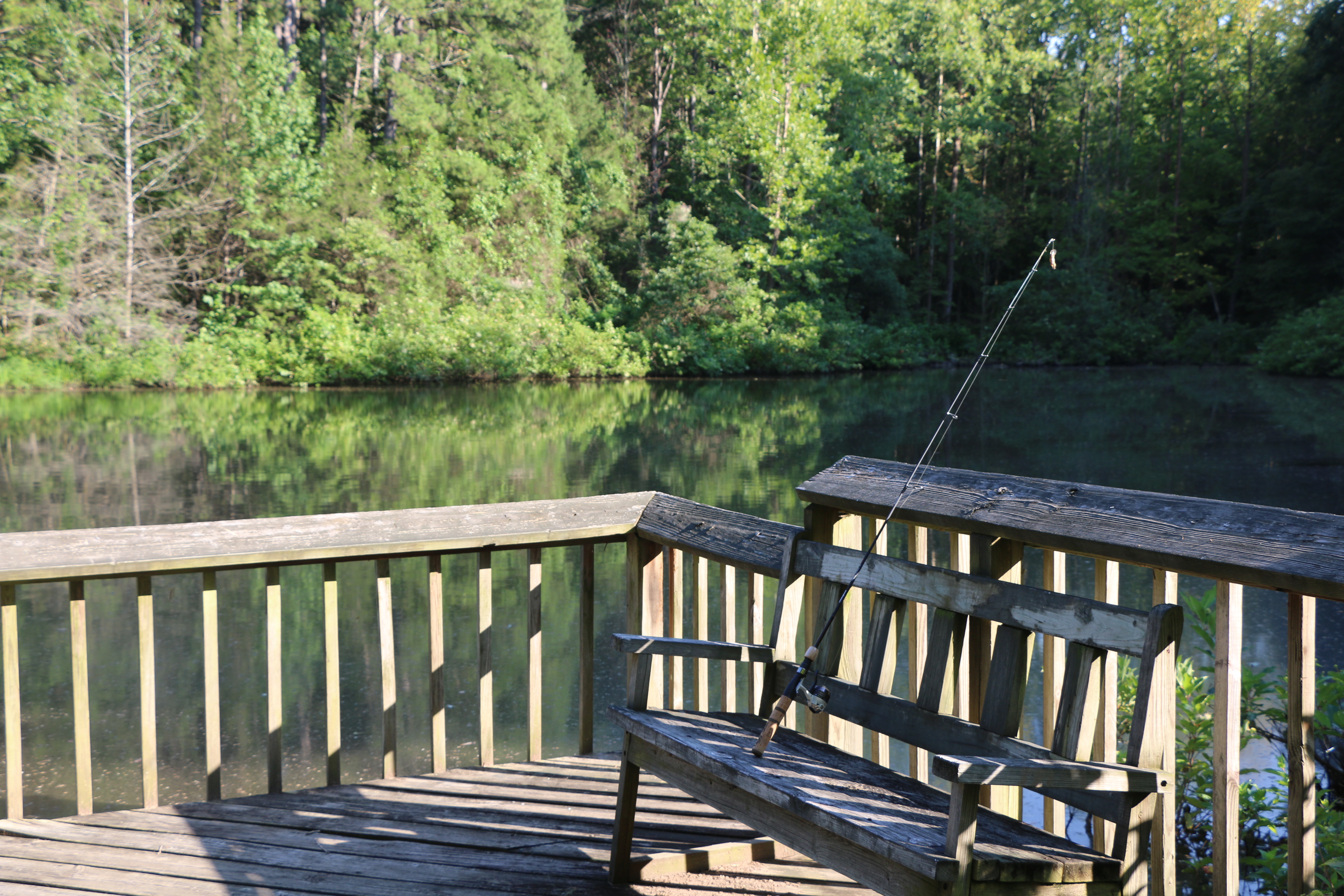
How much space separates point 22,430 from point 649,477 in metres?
9.40

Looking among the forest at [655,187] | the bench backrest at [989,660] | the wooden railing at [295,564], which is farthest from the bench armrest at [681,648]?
the forest at [655,187]

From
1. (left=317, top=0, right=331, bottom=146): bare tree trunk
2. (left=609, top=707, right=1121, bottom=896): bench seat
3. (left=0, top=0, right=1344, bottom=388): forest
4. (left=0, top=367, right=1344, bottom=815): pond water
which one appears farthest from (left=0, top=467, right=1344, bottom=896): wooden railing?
(left=317, top=0, right=331, bottom=146): bare tree trunk

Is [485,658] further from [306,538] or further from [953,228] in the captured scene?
[953,228]

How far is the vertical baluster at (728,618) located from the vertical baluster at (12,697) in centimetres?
171

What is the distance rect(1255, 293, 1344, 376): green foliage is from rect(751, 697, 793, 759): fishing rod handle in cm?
2807

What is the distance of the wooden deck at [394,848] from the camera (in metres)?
2.35

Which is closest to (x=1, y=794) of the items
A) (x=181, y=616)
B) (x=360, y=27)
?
(x=181, y=616)

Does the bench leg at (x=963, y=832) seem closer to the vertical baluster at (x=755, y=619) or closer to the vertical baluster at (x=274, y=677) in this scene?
the vertical baluster at (x=755, y=619)

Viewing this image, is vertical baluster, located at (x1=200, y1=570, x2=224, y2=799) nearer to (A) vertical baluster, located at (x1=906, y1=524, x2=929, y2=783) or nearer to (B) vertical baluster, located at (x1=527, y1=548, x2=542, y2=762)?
(B) vertical baluster, located at (x1=527, y1=548, x2=542, y2=762)

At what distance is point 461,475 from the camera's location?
11969 millimetres

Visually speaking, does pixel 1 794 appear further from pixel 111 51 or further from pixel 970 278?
pixel 970 278

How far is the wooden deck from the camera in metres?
2.35

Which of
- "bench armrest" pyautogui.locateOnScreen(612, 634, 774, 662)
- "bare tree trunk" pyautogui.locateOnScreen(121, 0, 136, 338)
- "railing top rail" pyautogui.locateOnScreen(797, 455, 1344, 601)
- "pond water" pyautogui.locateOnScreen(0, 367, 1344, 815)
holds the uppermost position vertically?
"bare tree trunk" pyautogui.locateOnScreen(121, 0, 136, 338)

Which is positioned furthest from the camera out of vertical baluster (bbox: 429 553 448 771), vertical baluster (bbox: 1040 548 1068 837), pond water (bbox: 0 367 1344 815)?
pond water (bbox: 0 367 1344 815)
